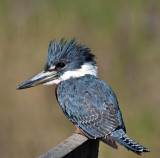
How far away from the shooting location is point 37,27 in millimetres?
4805

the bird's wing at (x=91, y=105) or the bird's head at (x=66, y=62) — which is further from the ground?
the bird's head at (x=66, y=62)

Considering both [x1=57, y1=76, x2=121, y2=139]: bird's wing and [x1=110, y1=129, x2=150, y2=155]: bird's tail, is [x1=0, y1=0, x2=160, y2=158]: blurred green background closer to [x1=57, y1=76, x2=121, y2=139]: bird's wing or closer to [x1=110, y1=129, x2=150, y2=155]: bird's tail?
[x1=57, y1=76, x2=121, y2=139]: bird's wing

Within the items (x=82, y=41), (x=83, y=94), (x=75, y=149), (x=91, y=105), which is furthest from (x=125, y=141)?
(x=82, y=41)

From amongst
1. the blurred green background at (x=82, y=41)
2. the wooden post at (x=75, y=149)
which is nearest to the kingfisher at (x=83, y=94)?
the wooden post at (x=75, y=149)

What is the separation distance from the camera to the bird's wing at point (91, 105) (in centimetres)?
327

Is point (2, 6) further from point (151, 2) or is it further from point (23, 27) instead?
point (151, 2)

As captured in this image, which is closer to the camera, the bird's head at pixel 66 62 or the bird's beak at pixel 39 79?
the bird's beak at pixel 39 79

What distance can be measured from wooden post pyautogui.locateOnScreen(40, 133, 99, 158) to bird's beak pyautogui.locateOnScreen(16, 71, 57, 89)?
36.5 inches

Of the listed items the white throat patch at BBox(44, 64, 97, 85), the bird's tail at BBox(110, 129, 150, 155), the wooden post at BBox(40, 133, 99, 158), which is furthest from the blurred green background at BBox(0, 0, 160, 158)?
the wooden post at BBox(40, 133, 99, 158)

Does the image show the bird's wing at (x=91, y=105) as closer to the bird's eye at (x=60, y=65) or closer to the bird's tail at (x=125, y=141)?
the bird's tail at (x=125, y=141)

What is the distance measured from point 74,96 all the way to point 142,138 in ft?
3.99

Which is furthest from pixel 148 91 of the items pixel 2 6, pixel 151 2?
pixel 2 6

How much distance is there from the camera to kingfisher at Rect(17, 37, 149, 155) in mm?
3193

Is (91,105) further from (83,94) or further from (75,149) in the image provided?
(75,149)
